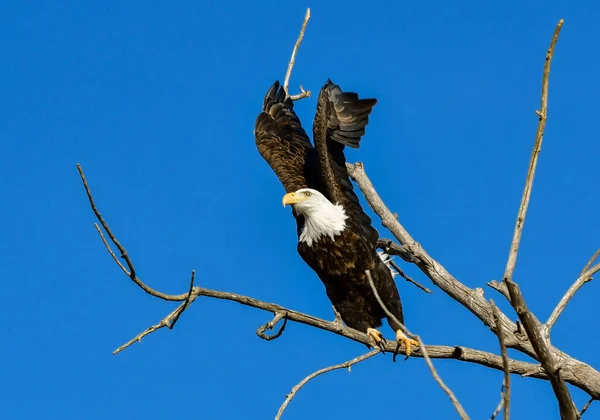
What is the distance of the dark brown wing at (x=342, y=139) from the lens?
735 centimetres

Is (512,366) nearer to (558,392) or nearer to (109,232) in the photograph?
(558,392)

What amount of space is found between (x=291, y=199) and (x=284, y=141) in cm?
146

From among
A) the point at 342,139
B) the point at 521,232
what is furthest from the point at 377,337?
the point at 521,232

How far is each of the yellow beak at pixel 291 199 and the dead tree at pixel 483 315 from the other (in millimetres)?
950

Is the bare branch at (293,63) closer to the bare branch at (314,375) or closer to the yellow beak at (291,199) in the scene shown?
the yellow beak at (291,199)

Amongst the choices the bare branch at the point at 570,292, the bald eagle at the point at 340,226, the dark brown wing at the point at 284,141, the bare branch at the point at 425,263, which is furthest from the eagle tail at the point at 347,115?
the bare branch at the point at 570,292

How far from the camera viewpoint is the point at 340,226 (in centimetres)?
711

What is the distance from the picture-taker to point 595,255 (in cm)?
514

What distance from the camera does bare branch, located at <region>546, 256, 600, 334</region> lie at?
202 inches

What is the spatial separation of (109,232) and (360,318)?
3.39 metres

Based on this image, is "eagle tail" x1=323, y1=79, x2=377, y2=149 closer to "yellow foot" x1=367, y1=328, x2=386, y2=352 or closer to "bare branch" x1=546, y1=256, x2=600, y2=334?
"yellow foot" x1=367, y1=328, x2=386, y2=352

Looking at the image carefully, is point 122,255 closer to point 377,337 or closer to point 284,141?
point 377,337

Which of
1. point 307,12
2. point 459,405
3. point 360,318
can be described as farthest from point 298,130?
point 459,405

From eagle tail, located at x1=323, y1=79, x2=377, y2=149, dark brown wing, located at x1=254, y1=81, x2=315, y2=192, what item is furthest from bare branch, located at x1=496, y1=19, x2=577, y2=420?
dark brown wing, located at x1=254, y1=81, x2=315, y2=192
